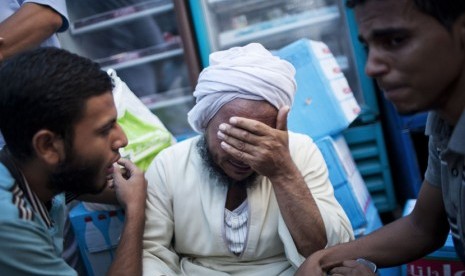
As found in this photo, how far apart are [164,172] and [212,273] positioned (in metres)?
0.42

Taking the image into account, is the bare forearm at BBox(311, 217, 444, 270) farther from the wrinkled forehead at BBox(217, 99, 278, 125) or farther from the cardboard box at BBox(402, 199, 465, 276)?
the wrinkled forehead at BBox(217, 99, 278, 125)

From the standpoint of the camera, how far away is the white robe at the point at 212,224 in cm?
147

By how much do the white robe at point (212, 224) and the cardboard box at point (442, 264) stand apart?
30 centimetres

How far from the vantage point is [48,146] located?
1.13 metres

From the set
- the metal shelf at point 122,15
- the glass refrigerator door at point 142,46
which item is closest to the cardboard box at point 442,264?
the glass refrigerator door at point 142,46

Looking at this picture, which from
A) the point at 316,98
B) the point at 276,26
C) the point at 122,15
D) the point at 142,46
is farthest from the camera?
the point at 142,46

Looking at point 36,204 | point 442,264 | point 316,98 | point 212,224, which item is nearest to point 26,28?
point 36,204

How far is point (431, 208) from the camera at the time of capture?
1.23m

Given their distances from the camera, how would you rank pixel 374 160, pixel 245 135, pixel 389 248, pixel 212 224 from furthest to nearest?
pixel 374 160, pixel 212 224, pixel 245 135, pixel 389 248

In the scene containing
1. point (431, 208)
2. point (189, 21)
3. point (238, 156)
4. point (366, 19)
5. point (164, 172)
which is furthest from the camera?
point (189, 21)

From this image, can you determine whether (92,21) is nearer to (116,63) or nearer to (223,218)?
(116,63)

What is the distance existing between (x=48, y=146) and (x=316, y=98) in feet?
5.33

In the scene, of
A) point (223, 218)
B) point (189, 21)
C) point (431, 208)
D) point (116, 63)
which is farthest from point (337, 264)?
point (116, 63)

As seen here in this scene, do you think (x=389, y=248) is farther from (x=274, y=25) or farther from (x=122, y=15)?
(x=122, y=15)
